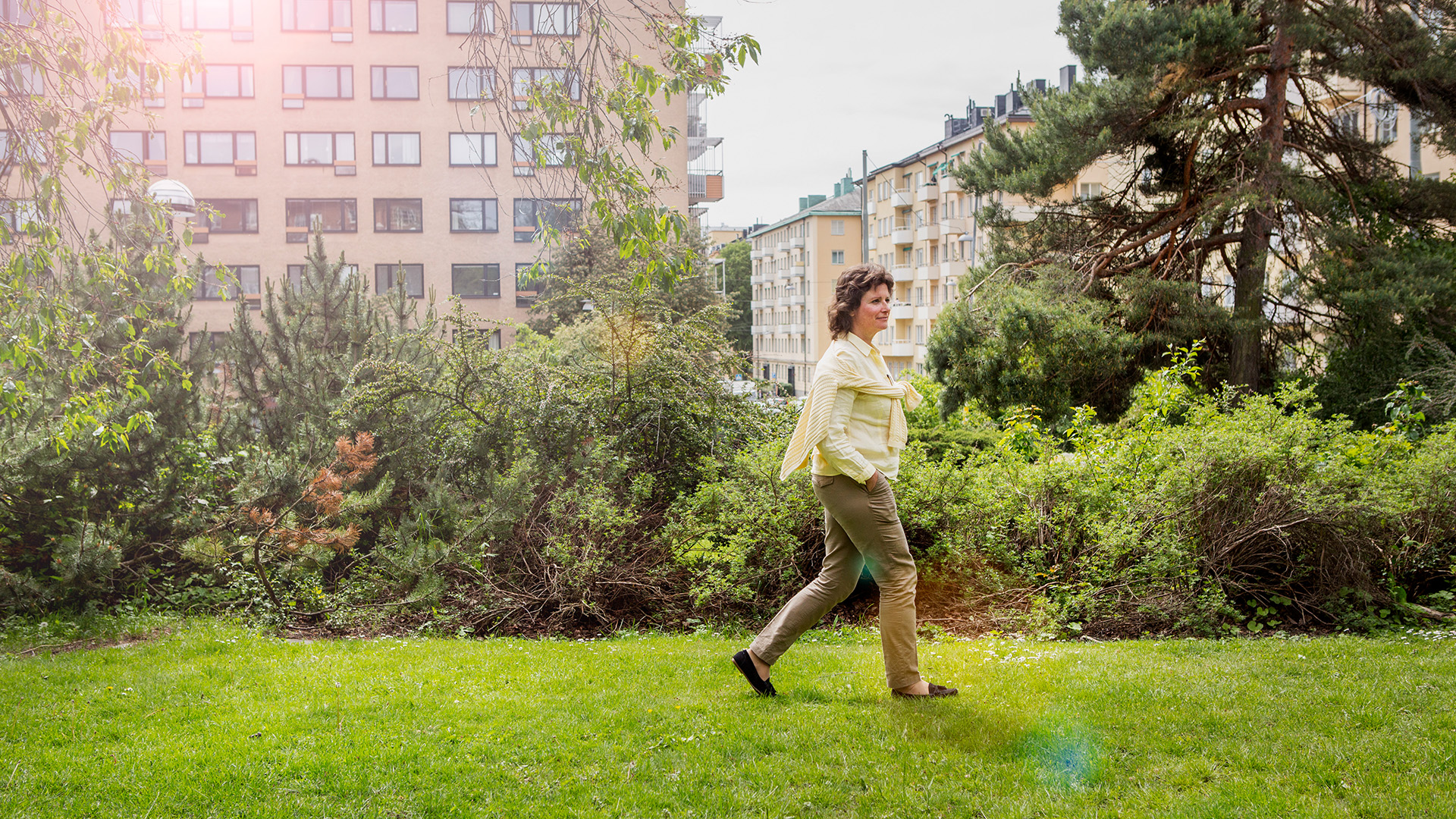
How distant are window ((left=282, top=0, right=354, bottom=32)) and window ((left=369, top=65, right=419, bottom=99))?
2359 mm

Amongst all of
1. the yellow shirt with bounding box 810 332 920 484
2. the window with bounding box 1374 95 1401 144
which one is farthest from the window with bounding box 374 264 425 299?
the yellow shirt with bounding box 810 332 920 484

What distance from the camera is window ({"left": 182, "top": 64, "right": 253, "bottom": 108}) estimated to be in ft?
140

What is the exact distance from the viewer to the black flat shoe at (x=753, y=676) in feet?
16.9

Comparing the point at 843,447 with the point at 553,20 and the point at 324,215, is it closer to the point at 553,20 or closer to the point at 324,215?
the point at 553,20

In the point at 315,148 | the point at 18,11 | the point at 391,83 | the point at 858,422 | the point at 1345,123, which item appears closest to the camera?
the point at 858,422

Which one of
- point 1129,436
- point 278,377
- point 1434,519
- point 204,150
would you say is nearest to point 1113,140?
point 1129,436

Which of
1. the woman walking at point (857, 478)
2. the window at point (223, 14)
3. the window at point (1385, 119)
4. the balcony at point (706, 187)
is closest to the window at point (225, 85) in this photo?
the window at point (223, 14)

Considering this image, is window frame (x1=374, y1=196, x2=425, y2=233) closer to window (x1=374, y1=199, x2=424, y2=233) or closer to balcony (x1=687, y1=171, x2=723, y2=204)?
window (x1=374, y1=199, x2=424, y2=233)

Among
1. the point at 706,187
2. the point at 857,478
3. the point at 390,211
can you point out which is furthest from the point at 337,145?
the point at 857,478

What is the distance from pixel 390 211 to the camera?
44438mm

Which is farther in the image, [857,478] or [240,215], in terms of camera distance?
[240,215]

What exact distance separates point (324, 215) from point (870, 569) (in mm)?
44311

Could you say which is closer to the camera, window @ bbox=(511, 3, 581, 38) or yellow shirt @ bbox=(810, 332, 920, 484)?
yellow shirt @ bbox=(810, 332, 920, 484)

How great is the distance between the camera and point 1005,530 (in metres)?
8.20
